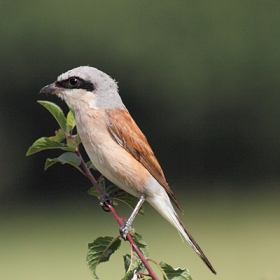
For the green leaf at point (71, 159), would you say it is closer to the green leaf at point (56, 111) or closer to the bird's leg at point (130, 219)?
the green leaf at point (56, 111)

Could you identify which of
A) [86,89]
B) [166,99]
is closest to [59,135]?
[86,89]

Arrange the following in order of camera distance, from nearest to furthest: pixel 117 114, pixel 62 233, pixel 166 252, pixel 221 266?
1. pixel 117 114
2. pixel 221 266
3. pixel 166 252
4. pixel 62 233

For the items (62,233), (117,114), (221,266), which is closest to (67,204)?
(62,233)

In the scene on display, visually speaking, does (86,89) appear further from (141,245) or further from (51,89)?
(141,245)

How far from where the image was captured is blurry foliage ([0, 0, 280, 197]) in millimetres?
12594

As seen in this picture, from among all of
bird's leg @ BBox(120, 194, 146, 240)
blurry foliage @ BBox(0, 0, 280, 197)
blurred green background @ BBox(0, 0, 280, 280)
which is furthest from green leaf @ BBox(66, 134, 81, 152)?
blurry foliage @ BBox(0, 0, 280, 197)

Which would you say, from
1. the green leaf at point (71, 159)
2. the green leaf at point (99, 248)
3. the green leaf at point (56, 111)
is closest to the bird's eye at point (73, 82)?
the green leaf at point (56, 111)

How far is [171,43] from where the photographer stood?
12938mm

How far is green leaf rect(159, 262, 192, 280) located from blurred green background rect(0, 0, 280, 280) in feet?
30.5

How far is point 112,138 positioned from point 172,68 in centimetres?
1000

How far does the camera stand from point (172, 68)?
42.7ft

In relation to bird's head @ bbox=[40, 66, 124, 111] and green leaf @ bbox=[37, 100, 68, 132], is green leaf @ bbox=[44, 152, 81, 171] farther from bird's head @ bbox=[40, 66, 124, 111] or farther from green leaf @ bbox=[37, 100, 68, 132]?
bird's head @ bbox=[40, 66, 124, 111]

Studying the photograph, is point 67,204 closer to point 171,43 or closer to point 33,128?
point 33,128

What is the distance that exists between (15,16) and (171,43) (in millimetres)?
2897
